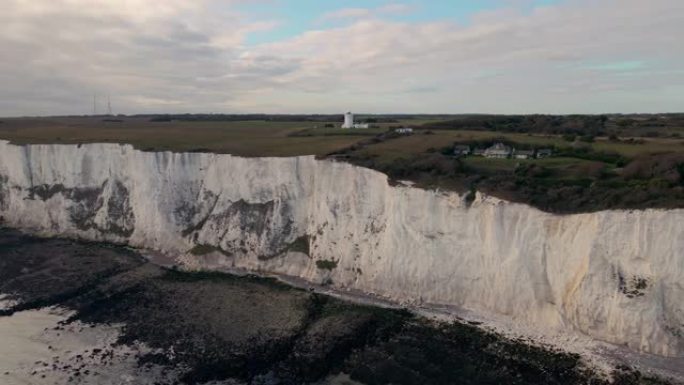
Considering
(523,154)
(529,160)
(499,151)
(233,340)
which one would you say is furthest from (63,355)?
(523,154)

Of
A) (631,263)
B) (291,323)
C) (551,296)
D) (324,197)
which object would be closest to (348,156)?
A: (324,197)

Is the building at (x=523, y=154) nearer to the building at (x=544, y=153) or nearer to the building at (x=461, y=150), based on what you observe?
the building at (x=544, y=153)

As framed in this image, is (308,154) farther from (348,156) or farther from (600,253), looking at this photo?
(600,253)

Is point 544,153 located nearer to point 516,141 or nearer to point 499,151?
point 499,151

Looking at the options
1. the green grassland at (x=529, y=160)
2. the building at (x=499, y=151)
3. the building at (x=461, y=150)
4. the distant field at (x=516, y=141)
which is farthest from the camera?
the building at (x=461, y=150)

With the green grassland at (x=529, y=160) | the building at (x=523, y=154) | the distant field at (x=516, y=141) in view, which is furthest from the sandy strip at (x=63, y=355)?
the building at (x=523, y=154)

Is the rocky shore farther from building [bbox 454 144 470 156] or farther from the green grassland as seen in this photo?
building [bbox 454 144 470 156]

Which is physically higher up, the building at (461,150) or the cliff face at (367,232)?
the building at (461,150)
